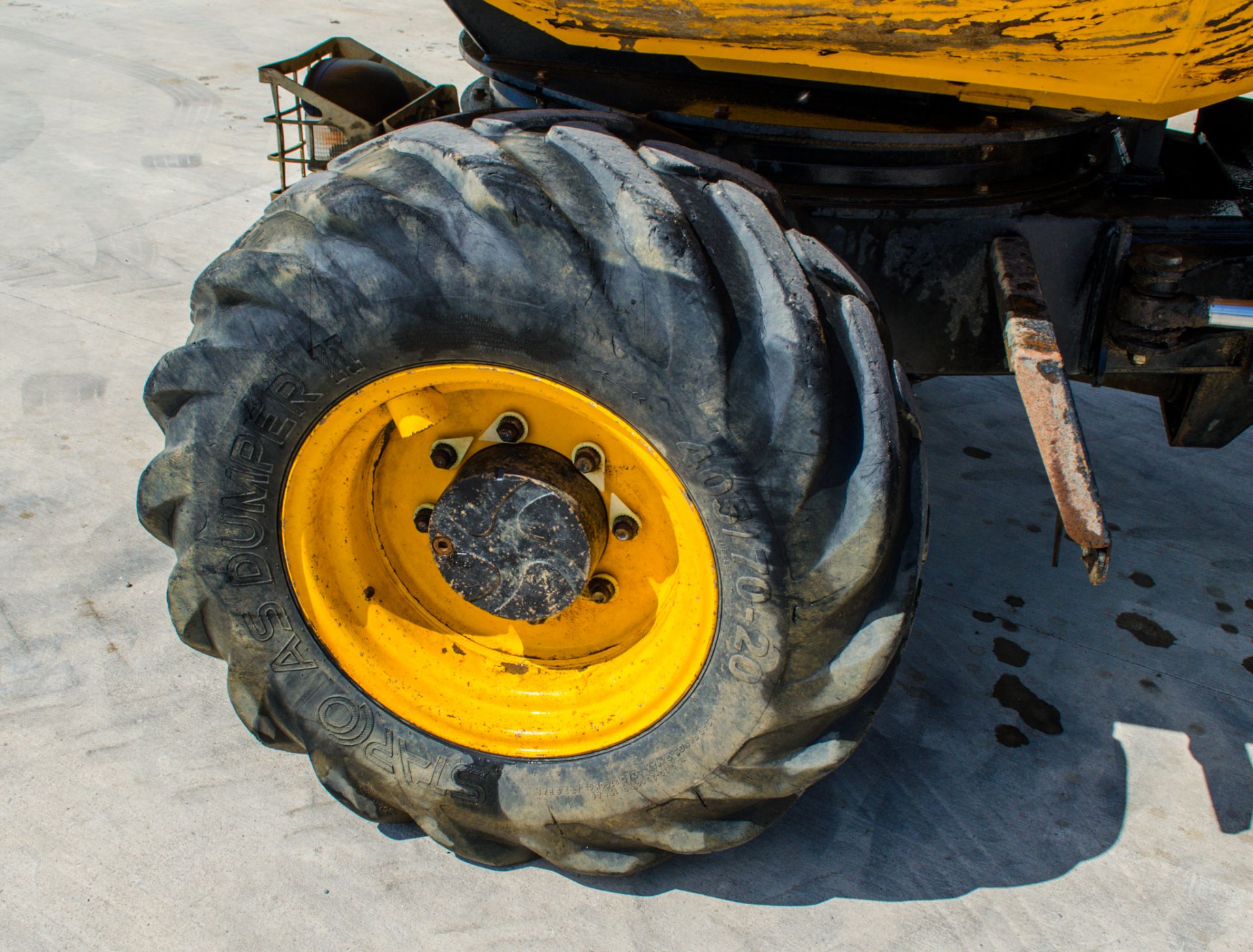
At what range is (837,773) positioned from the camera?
232 centimetres

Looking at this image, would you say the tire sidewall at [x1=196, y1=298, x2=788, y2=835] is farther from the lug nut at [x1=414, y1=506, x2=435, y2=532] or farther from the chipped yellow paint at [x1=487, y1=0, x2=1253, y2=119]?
the chipped yellow paint at [x1=487, y1=0, x2=1253, y2=119]

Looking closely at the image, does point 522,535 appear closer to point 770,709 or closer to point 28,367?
point 770,709

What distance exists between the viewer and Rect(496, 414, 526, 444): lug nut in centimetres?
193

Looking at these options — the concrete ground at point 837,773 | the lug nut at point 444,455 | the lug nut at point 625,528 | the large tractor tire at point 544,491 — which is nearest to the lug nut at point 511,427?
the large tractor tire at point 544,491

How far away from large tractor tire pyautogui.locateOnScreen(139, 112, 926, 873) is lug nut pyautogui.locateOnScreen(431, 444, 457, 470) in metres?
0.01

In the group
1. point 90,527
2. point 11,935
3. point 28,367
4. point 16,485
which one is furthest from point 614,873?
point 28,367

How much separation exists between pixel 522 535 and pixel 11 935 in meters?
A: 1.23

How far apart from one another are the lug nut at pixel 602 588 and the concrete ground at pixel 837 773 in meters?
0.59

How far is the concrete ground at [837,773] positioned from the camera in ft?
6.54

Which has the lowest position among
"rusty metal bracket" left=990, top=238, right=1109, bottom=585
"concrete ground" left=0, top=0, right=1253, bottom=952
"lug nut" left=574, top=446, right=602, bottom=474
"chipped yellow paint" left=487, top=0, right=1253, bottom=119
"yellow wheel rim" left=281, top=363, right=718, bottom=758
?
"concrete ground" left=0, top=0, right=1253, bottom=952

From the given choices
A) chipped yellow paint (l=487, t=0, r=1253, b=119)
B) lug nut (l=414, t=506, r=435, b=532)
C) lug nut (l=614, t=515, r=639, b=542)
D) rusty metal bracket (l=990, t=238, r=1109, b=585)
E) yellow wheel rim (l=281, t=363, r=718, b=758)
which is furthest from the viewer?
lug nut (l=414, t=506, r=435, b=532)

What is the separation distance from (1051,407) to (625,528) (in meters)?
0.79

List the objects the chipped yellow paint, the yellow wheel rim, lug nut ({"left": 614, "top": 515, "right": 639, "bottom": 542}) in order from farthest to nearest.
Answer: lug nut ({"left": 614, "top": 515, "right": 639, "bottom": 542}) < the yellow wheel rim < the chipped yellow paint

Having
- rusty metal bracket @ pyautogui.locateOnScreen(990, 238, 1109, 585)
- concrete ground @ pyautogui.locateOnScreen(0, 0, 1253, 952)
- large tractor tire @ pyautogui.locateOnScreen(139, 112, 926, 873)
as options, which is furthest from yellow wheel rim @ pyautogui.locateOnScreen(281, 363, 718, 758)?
rusty metal bracket @ pyautogui.locateOnScreen(990, 238, 1109, 585)
